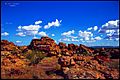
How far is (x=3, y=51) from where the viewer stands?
110ft

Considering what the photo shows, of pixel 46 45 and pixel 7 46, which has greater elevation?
pixel 46 45

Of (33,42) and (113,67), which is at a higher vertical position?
(33,42)

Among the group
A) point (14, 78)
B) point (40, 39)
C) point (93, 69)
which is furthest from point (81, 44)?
point (14, 78)

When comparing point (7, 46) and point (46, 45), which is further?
point (46, 45)

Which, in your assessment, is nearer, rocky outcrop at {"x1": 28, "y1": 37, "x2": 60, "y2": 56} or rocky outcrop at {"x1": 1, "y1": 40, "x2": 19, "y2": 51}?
rocky outcrop at {"x1": 1, "y1": 40, "x2": 19, "y2": 51}

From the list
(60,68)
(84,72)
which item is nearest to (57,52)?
(60,68)

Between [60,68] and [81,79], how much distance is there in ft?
14.0

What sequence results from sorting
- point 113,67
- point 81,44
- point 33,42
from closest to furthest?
point 113,67 < point 33,42 < point 81,44

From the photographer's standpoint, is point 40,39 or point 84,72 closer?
point 84,72

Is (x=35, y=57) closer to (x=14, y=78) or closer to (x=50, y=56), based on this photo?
(x=50, y=56)

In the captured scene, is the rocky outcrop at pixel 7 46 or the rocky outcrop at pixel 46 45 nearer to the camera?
the rocky outcrop at pixel 7 46

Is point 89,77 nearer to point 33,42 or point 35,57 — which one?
point 35,57

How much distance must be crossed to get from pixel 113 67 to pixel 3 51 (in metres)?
13.5

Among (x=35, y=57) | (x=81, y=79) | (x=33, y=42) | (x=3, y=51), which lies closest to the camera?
(x=81, y=79)
